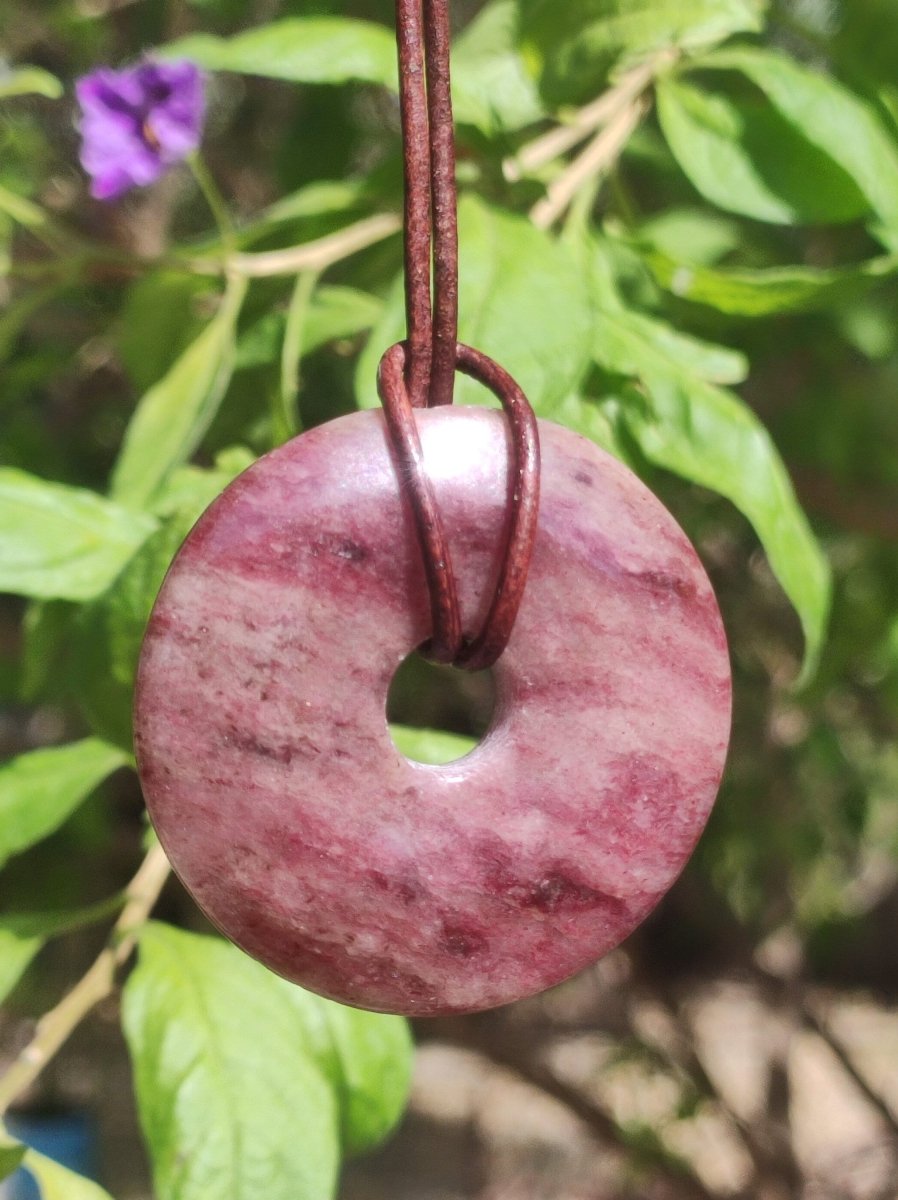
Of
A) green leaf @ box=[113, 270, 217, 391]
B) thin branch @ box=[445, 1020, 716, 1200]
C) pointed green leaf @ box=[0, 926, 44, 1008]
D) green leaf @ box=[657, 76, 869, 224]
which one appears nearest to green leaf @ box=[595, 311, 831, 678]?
green leaf @ box=[657, 76, 869, 224]

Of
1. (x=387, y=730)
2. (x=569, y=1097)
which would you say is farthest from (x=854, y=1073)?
(x=387, y=730)

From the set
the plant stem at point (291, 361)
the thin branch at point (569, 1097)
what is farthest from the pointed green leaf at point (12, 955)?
the thin branch at point (569, 1097)

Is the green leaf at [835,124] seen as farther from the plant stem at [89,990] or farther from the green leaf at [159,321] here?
the plant stem at [89,990]

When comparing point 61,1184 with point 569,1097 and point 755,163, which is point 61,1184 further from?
point 569,1097

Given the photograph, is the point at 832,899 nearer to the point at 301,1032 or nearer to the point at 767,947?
the point at 767,947

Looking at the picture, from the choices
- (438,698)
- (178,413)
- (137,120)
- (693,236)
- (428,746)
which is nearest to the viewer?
(428,746)
